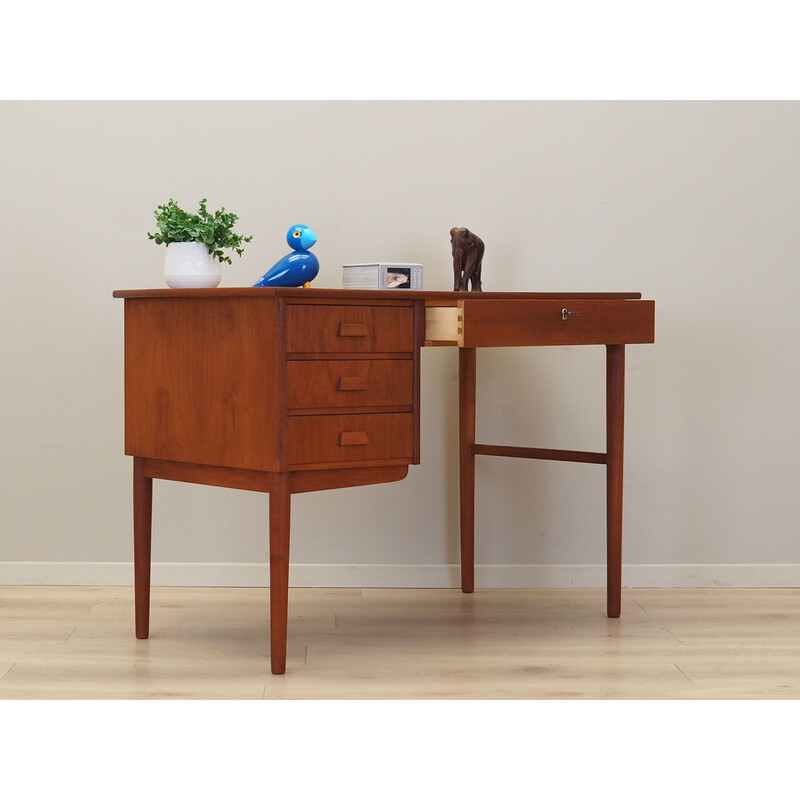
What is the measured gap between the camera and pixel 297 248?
2473 mm

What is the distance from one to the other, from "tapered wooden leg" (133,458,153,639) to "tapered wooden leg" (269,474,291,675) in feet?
1.43

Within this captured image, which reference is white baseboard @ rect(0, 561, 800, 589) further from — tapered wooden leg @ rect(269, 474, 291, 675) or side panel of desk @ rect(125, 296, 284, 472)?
tapered wooden leg @ rect(269, 474, 291, 675)

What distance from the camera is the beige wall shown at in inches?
118

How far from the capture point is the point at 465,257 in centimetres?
273

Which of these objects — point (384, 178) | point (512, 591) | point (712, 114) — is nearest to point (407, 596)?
point (512, 591)

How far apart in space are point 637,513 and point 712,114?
1.16 m

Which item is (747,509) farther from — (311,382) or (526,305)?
(311,382)

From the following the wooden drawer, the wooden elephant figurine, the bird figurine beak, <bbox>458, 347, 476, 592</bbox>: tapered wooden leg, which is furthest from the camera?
<bbox>458, 347, 476, 592</bbox>: tapered wooden leg

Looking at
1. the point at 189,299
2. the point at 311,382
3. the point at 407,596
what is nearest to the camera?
the point at 311,382

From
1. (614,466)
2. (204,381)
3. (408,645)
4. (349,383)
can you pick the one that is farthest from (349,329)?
(614,466)

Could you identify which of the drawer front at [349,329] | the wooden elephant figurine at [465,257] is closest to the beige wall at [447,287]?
A: the wooden elephant figurine at [465,257]

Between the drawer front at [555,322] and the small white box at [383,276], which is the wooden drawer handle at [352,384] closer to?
the drawer front at [555,322]

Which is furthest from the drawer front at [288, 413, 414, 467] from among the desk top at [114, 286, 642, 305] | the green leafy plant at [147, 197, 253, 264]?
the green leafy plant at [147, 197, 253, 264]

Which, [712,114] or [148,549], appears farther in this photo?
[712,114]
